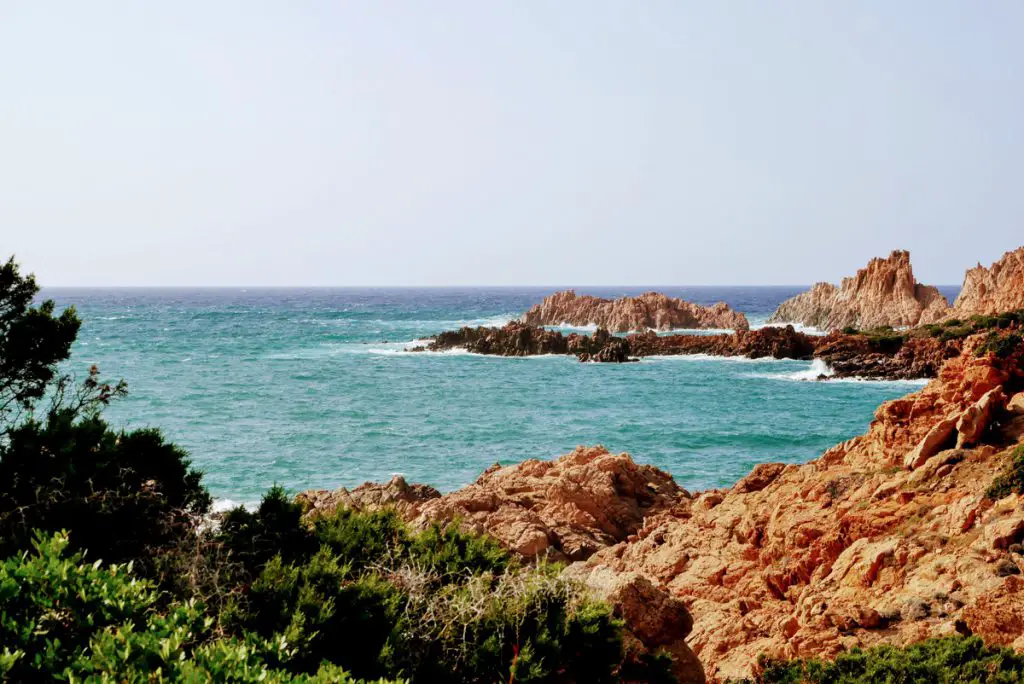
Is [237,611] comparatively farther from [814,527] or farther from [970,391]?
[970,391]

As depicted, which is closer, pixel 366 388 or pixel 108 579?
pixel 108 579

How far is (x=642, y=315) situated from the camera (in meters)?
89.1

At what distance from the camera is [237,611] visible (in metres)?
7.63

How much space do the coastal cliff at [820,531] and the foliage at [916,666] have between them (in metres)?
0.62

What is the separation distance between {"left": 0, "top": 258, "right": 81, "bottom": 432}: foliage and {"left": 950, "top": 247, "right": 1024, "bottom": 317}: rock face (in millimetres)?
67845

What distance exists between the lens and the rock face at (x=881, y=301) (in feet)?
264

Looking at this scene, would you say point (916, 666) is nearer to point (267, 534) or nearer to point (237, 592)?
point (237, 592)

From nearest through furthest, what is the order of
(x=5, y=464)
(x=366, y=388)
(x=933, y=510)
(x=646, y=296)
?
(x=5, y=464), (x=933, y=510), (x=366, y=388), (x=646, y=296)

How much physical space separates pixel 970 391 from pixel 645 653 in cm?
920

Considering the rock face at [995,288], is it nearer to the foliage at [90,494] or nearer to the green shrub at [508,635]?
the green shrub at [508,635]

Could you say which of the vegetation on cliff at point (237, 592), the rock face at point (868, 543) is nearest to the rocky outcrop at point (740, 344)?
the rock face at point (868, 543)

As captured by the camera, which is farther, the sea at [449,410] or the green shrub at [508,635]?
Answer: the sea at [449,410]

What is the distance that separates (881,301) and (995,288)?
17.2m

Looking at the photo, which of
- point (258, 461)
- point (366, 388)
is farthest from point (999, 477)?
point (366, 388)
